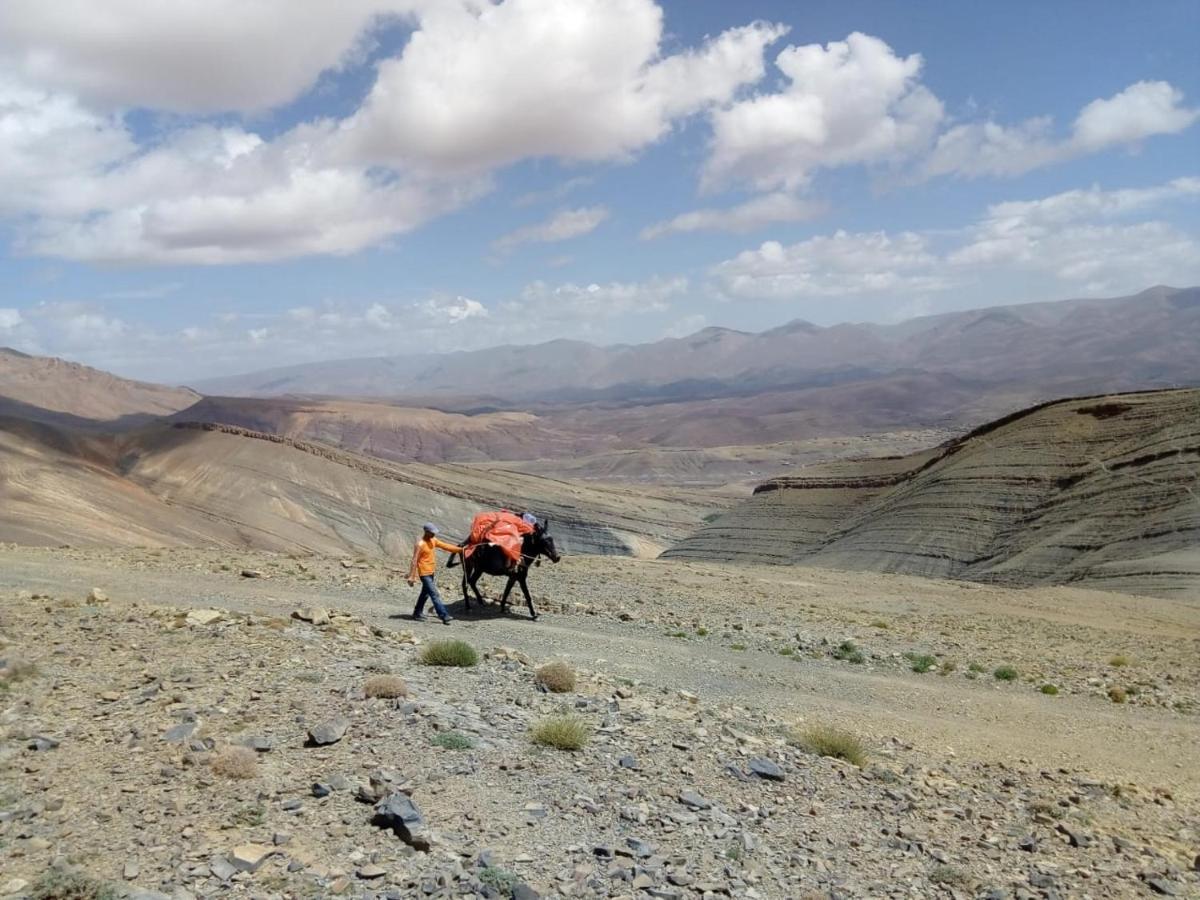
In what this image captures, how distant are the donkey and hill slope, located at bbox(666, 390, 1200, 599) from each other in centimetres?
2399

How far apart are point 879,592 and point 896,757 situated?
19.9 m

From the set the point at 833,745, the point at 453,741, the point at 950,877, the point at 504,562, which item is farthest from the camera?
the point at 504,562

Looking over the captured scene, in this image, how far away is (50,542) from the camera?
40.0 meters

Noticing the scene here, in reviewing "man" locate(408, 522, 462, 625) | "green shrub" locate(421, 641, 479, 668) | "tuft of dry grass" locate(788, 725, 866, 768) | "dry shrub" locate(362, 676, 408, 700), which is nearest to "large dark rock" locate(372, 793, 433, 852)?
"dry shrub" locate(362, 676, 408, 700)

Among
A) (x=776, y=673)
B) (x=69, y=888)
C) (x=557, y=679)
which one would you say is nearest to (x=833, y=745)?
(x=557, y=679)

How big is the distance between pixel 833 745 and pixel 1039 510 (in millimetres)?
38125

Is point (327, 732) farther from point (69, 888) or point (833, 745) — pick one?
point (833, 745)

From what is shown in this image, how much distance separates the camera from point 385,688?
27.4 ft

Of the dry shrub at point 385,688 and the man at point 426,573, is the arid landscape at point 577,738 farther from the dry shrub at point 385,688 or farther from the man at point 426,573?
the man at point 426,573

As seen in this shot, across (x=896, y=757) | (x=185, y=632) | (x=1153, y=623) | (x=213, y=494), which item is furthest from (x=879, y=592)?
(x=213, y=494)

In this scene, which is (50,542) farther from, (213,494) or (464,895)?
(464,895)

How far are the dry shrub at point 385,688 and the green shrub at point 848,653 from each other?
9.23 m

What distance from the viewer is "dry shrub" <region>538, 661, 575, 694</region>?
31.6 feet

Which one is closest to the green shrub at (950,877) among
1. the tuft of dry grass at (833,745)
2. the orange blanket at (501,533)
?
the tuft of dry grass at (833,745)
